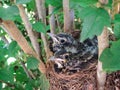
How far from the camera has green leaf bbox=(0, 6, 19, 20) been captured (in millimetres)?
674

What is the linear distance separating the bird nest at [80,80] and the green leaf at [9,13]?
291mm

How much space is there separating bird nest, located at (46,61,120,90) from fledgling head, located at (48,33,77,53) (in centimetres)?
7

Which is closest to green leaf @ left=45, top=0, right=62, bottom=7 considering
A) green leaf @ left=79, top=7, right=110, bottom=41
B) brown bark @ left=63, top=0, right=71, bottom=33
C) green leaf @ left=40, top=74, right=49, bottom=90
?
brown bark @ left=63, top=0, right=71, bottom=33

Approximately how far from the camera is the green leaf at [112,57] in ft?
2.06

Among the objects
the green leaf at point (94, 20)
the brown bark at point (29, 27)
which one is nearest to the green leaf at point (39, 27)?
the brown bark at point (29, 27)

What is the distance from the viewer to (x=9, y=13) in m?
0.68

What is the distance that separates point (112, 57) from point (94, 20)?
0.13m

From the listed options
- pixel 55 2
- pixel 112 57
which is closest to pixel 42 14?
pixel 55 2

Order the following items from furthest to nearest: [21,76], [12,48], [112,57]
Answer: [21,76]
[12,48]
[112,57]

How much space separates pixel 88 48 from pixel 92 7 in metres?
0.38

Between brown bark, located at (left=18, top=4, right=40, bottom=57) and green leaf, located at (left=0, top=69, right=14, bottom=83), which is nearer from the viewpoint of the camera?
brown bark, located at (left=18, top=4, right=40, bottom=57)

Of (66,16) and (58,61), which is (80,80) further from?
(66,16)

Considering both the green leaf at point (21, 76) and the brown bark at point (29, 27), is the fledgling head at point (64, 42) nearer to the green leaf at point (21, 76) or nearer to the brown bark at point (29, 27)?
the brown bark at point (29, 27)

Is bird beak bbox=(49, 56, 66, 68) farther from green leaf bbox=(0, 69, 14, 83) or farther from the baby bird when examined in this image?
green leaf bbox=(0, 69, 14, 83)
